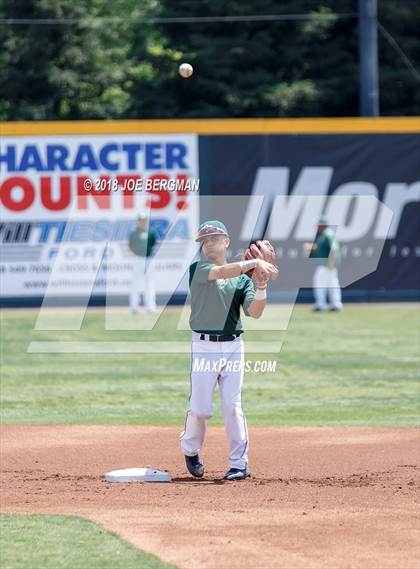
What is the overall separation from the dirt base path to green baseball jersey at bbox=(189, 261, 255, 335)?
1388 mm

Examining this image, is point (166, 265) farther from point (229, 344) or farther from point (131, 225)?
point (229, 344)

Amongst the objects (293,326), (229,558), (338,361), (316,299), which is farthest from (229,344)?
(316,299)

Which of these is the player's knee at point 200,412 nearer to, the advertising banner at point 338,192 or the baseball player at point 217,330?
the baseball player at point 217,330

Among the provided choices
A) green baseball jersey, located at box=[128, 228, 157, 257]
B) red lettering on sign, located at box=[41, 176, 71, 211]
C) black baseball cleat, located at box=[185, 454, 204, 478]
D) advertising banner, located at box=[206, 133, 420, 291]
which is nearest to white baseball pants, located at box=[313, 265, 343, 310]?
advertising banner, located at box=[206, 133, 420, 291]

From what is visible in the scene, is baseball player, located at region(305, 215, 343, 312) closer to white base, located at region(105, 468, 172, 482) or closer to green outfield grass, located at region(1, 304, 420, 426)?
green outfield grass, located at region(1, 304, 420, 426)

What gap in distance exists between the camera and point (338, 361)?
20297 millimetres

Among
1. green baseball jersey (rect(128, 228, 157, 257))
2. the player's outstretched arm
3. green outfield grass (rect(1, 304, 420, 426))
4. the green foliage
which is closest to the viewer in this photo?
the player's outstretched arm

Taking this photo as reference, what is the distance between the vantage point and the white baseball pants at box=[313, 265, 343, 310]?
28.5 m

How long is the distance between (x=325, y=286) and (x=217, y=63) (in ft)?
44.0

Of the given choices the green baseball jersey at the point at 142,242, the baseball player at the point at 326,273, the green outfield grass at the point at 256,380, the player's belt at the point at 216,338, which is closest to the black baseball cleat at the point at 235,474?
the player's belt at the point at 216,338

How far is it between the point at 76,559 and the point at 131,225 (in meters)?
22.2

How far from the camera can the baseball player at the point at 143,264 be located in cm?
2752

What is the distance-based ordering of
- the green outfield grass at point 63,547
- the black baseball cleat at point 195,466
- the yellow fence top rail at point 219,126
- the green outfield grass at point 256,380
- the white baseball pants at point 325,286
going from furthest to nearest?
the yellow fence top rail at point 219,126 → the white baseball pants at point 325,286 → the green outfield grass at point 256,380 → the black baseball cleat at point 195,466 → the green outfield grass at point 63,547

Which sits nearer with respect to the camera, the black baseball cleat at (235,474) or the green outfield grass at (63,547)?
the green outfield grass at (63,547)
